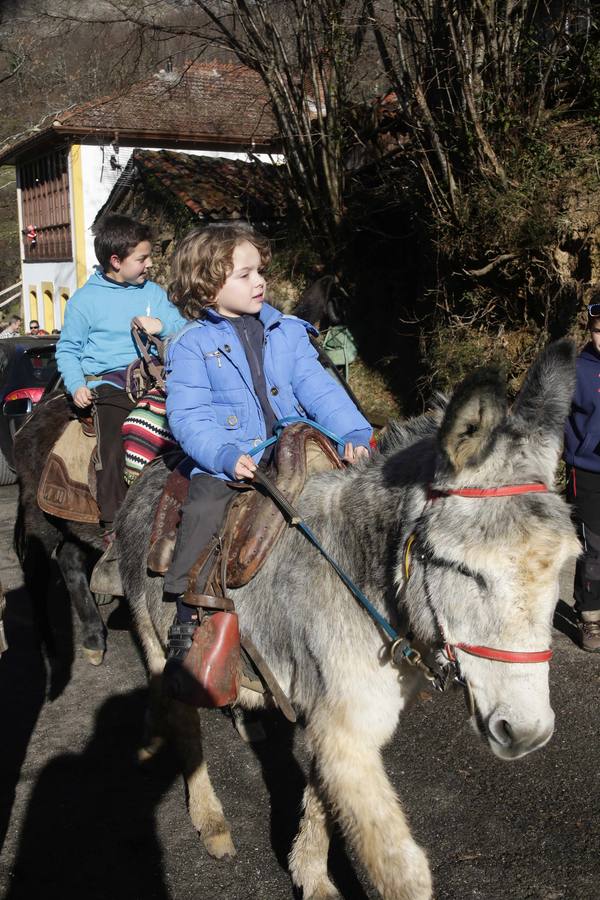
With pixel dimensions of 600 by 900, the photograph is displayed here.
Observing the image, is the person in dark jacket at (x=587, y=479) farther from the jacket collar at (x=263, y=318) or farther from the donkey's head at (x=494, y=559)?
the donkey's head at (x=494, y=559)

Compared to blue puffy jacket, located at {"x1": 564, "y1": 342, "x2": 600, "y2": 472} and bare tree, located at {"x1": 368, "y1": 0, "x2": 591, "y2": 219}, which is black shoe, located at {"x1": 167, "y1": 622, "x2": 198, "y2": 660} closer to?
blue puffy jacket, located at {"x1": 564, "y1": 342, "x2": 600, "y2": 472}

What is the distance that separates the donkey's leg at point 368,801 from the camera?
7.50 feet

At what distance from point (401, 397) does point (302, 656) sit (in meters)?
7.89

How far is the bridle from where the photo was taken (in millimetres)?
2023

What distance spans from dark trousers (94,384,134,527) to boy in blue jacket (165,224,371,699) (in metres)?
1.64

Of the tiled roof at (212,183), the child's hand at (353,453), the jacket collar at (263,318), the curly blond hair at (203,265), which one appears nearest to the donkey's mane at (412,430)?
the child's hand at (353,453)

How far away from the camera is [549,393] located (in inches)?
86.7

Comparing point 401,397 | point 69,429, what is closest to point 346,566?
point 69,429

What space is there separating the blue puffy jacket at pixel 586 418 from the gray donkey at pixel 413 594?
2.77 meters

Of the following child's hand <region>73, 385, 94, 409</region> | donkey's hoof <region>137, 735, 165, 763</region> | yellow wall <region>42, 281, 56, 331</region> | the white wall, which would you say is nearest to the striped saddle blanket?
child's hand <region>73, 385, 94, 409</region>

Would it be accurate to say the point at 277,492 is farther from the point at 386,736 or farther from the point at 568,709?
the point at 568,709

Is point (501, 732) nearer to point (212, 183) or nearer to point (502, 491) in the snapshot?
point (502, 491)

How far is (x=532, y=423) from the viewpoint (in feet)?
7.18

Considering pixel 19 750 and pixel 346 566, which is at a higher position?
pixel 346 566
